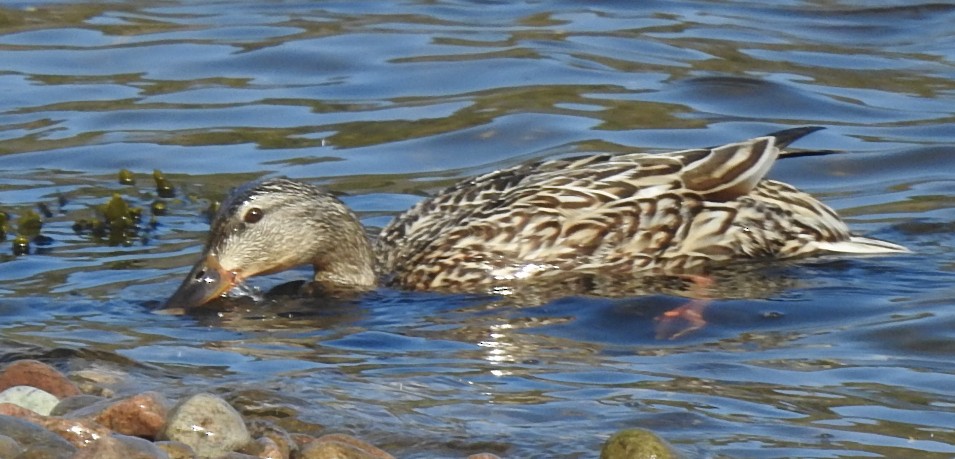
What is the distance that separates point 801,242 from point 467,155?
4.02 meters

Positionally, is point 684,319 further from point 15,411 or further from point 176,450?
point 15,411

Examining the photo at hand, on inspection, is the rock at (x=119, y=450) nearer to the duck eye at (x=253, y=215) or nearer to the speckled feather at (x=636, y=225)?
the duck eye at (x=253, y=215)

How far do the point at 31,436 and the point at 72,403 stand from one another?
2.86 ft

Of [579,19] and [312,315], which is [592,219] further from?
[579,19]

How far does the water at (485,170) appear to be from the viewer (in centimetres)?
747

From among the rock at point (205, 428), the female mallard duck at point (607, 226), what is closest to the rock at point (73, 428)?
the rock at point (205, 428)

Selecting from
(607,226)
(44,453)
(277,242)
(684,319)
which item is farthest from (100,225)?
(44,453)

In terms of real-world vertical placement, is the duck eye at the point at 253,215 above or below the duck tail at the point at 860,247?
above

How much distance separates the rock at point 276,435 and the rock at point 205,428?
0.53 ft

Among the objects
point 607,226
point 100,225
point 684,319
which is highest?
point 607,226

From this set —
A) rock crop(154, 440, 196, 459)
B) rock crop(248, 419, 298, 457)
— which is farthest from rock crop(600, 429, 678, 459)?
rock crop(154, 440, 196, 459)

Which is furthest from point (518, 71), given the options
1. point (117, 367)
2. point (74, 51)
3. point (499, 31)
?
point (117, 367)

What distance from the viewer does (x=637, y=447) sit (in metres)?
6.33

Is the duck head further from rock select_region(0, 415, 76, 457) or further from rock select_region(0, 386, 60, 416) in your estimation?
rock select_region(0, 415, 76, 457)
